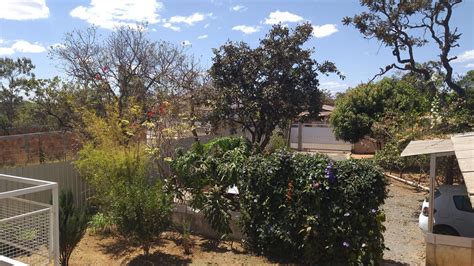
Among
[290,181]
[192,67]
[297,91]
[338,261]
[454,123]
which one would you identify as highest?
[192,67]

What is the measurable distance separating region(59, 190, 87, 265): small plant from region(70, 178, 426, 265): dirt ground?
2.42ft

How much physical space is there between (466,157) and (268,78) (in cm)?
851

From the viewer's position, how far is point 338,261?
24.0 ft

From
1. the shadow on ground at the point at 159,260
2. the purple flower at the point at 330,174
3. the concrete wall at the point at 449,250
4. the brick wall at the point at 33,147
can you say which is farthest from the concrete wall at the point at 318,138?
the purple flower at the point at 330,174

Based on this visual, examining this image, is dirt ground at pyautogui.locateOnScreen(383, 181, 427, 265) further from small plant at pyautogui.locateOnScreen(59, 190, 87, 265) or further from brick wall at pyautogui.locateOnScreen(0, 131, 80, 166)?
brick wall at pyautogui.locateOnScreen(0, 131, 80, 166)

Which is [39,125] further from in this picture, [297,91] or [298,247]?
[298,247]

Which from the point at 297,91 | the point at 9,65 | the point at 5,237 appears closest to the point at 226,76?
the point at 297,91

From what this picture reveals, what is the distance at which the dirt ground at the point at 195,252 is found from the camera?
25.9ft

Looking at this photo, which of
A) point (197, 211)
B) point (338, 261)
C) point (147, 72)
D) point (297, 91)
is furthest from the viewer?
point (147, 72)

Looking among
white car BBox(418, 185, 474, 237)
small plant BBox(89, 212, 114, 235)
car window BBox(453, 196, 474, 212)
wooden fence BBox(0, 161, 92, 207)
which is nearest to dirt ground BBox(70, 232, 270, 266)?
small plant BBox(89, 212, 114, 235)

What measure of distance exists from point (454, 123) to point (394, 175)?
477cm

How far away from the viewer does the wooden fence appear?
9.31 meters

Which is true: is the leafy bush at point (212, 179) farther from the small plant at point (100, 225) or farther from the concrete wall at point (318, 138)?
the concrete wall at point (318, 138)

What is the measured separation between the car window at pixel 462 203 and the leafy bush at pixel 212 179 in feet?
14.0
